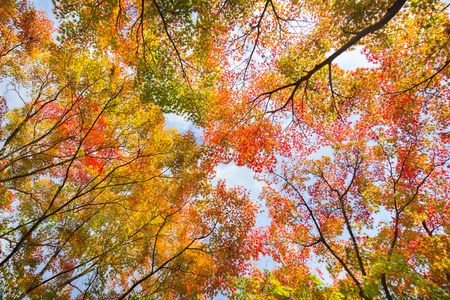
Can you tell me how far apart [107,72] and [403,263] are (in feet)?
45.1

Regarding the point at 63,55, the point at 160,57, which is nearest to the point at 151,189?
the point at 160,57

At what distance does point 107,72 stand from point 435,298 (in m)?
14.6

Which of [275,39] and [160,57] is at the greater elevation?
[275,39]

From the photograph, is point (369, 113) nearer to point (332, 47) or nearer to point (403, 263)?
point (332, 47)

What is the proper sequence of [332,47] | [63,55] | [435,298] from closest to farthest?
[435,298]
[332,47]
[63,55]

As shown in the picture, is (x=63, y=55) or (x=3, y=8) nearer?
(x=3, y=8)

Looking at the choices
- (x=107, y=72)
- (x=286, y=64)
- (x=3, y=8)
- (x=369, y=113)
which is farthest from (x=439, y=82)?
(x=3, y=8)

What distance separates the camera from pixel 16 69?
29.3ft

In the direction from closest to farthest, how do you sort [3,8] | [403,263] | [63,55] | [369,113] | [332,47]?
[403,263]
[332,47]
[3,8]
[63,55]
[369,113]

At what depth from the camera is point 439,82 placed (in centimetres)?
654

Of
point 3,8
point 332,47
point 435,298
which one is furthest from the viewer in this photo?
point 3,8

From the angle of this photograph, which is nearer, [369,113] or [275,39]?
[275,39]

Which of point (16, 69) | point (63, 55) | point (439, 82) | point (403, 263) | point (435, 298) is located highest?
point (16, 69)

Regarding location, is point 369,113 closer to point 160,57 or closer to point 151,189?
point 160,57
